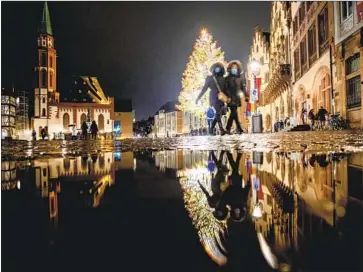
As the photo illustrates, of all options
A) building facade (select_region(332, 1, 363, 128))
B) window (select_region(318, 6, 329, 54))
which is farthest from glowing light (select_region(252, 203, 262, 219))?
Result: window (select_region(318, 6, 329, 54))

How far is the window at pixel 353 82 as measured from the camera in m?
14.4

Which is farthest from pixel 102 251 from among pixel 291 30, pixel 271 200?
pixel 291 30

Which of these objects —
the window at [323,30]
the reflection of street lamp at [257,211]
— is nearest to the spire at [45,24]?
the window at [323,30]

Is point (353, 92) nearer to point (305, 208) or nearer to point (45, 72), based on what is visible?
point (305, 208)

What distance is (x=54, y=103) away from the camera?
225 feet

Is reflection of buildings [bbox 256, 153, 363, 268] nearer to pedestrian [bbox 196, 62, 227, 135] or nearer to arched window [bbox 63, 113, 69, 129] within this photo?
pedestrian [bbox 196, 62, 227, 135]

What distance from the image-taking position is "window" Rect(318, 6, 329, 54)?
58.0 ft

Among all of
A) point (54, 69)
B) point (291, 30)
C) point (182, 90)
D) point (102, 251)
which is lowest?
point (102, 251)

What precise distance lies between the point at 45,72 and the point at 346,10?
217 ft

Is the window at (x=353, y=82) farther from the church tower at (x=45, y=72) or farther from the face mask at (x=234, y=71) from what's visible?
the church tower at (x=45, y=72)

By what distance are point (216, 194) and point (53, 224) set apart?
674mm

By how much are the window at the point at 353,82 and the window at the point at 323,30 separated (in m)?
2.51

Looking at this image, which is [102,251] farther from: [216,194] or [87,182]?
[87,182]

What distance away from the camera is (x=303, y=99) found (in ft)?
75.7
